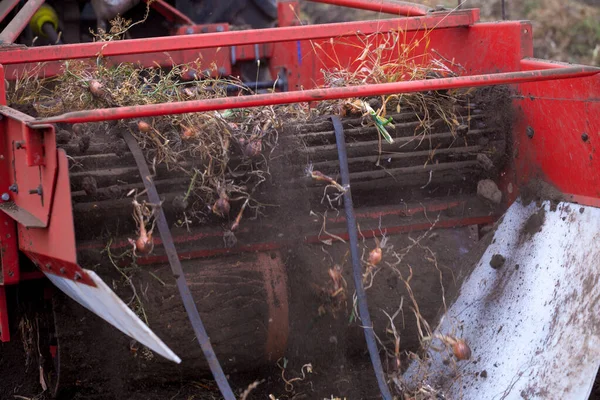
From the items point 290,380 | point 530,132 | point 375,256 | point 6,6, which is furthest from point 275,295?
point 6,6

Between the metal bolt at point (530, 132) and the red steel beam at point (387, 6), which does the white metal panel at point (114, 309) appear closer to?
the metal bolt at point (530, 132)

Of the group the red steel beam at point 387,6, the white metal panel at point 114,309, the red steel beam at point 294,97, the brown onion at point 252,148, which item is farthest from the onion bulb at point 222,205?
the red steel beam at point 387,6

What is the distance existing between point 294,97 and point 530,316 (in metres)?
1.04

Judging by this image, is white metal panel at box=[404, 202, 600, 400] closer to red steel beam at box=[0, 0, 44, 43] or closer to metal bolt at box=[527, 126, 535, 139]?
metal bolt at box=[527, 126, 535, 139]

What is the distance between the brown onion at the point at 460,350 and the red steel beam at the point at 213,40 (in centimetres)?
112

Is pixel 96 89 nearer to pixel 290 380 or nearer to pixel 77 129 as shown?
pixel 77 129

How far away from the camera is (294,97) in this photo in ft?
7.61

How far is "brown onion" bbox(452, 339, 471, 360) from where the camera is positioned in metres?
2.64

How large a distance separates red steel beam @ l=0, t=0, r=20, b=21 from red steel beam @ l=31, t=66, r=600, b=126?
173 cm

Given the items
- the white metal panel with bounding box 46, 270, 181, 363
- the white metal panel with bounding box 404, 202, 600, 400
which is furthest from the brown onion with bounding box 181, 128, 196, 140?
the white metal panel with bounding box 404, 202, 600, 400

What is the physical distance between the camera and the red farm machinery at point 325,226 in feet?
8.28

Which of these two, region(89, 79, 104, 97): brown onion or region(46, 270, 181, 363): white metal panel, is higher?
region(89, 79, 104, 97): brown onion

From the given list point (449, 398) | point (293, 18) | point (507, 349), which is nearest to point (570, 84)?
point (507, 349)

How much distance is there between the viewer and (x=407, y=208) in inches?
115
